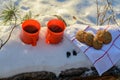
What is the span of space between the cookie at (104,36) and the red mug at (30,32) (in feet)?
1.90

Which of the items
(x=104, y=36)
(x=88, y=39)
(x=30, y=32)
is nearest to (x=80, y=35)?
(x=88, y=39)

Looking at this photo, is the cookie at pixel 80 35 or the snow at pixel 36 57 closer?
the snow at pixel 36 57

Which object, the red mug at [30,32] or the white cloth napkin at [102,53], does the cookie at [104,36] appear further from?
the red mug at [30,32]

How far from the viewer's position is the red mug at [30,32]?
2.96m

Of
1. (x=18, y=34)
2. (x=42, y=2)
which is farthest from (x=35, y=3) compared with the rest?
(x=18, y=34)

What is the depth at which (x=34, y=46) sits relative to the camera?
301 centimetres

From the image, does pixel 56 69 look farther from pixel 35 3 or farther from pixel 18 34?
pixel 35 3

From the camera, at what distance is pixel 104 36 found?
122 inches

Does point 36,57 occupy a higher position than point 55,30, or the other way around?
point 55,30

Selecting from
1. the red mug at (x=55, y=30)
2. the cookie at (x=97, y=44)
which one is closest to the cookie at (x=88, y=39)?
the cookie at (x=97, y=44)

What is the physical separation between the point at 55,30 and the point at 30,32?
0.76 ft

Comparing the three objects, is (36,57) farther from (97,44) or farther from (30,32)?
(97,44)

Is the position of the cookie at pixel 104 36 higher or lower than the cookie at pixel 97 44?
higher

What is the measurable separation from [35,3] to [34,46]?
178 cm
